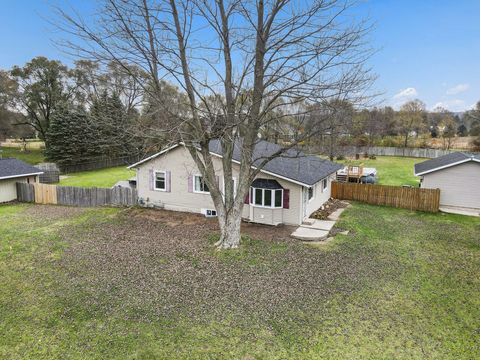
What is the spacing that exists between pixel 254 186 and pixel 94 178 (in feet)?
72.2

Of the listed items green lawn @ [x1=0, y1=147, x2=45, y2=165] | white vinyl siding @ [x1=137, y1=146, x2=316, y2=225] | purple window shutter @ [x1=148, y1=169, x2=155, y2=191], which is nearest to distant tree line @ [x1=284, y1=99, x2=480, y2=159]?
white vinyl siding @ [x1=137, y1=146, x2=316, y2=225]

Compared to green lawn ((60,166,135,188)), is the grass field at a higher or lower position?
lower

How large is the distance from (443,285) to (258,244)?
20.3 feet

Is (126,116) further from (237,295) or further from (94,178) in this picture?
(94,178)

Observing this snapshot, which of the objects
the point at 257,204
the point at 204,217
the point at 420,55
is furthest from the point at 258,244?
the point at 420,55

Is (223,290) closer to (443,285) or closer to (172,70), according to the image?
(443,285)

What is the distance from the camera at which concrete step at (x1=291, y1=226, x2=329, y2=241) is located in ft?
42.4

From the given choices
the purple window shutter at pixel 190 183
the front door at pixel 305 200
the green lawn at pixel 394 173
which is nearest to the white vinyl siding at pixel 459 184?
the green lawn at pixel 394 173

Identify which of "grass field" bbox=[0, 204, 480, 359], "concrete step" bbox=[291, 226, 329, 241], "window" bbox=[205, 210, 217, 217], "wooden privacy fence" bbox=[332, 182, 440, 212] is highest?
"wooden privacy fence" bbox=[332, 182, 440, 212]

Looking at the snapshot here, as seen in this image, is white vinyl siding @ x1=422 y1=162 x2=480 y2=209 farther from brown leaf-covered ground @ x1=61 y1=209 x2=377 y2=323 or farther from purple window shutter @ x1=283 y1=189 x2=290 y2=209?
brown leaf-covered ground @ x1=61 y1=209 x2=377 y2=323

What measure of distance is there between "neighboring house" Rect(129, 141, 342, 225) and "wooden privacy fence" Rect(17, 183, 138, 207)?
101 centimetres

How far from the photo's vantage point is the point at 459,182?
1814cm

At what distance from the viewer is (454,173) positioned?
1827cm

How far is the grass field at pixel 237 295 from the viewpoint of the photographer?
6.50m
